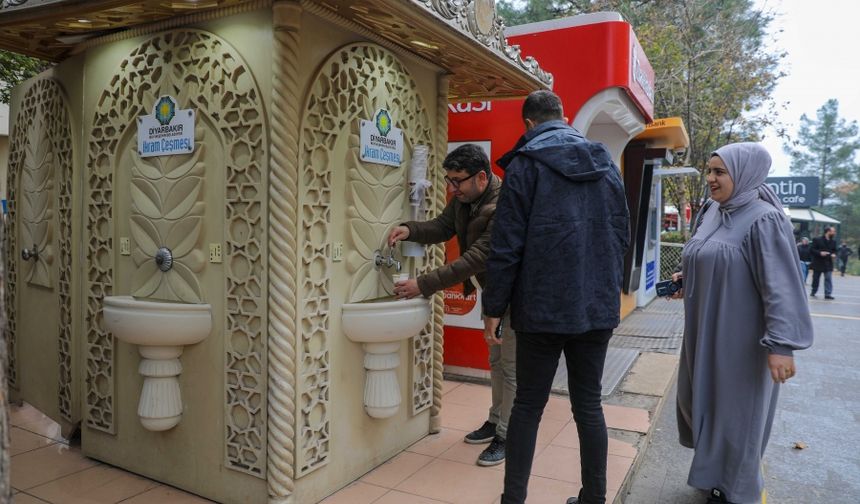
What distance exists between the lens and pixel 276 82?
105 inches

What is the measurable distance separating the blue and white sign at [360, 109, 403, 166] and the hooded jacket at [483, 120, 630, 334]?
0.98 m

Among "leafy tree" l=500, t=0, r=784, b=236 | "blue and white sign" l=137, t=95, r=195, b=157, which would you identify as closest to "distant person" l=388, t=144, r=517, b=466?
"blue and white sign" l=137, t=95, r=195, b=157

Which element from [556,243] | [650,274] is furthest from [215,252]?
[650,274]

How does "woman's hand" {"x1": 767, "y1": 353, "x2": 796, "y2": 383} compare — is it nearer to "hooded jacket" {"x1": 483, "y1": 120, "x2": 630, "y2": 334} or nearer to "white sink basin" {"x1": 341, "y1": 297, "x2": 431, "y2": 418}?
"hooded jacket" {"x1": 483, "y1": 120, "x2": 630, "y2": 334}

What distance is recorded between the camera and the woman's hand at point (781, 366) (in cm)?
271

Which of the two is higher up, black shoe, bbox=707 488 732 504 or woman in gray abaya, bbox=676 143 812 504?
woman in gray abaya, bbox=676 143 812 504

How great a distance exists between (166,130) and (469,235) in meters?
1.70

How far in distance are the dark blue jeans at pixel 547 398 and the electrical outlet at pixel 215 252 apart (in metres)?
1.50

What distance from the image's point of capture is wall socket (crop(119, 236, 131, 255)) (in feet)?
10.8

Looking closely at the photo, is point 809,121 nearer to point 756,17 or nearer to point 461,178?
point 756,17

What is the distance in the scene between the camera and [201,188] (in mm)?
2969

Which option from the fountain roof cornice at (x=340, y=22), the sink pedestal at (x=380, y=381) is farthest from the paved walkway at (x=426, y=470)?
the fountain roof cornice at (x=340, y=22)

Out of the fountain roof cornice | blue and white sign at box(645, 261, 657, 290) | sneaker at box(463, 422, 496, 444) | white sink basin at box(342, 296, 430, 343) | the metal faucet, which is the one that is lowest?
sneaker at box(463, 422, 496, 444)

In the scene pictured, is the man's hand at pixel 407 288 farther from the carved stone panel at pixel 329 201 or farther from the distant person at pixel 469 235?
the carved stone panel at pixel 329 201
